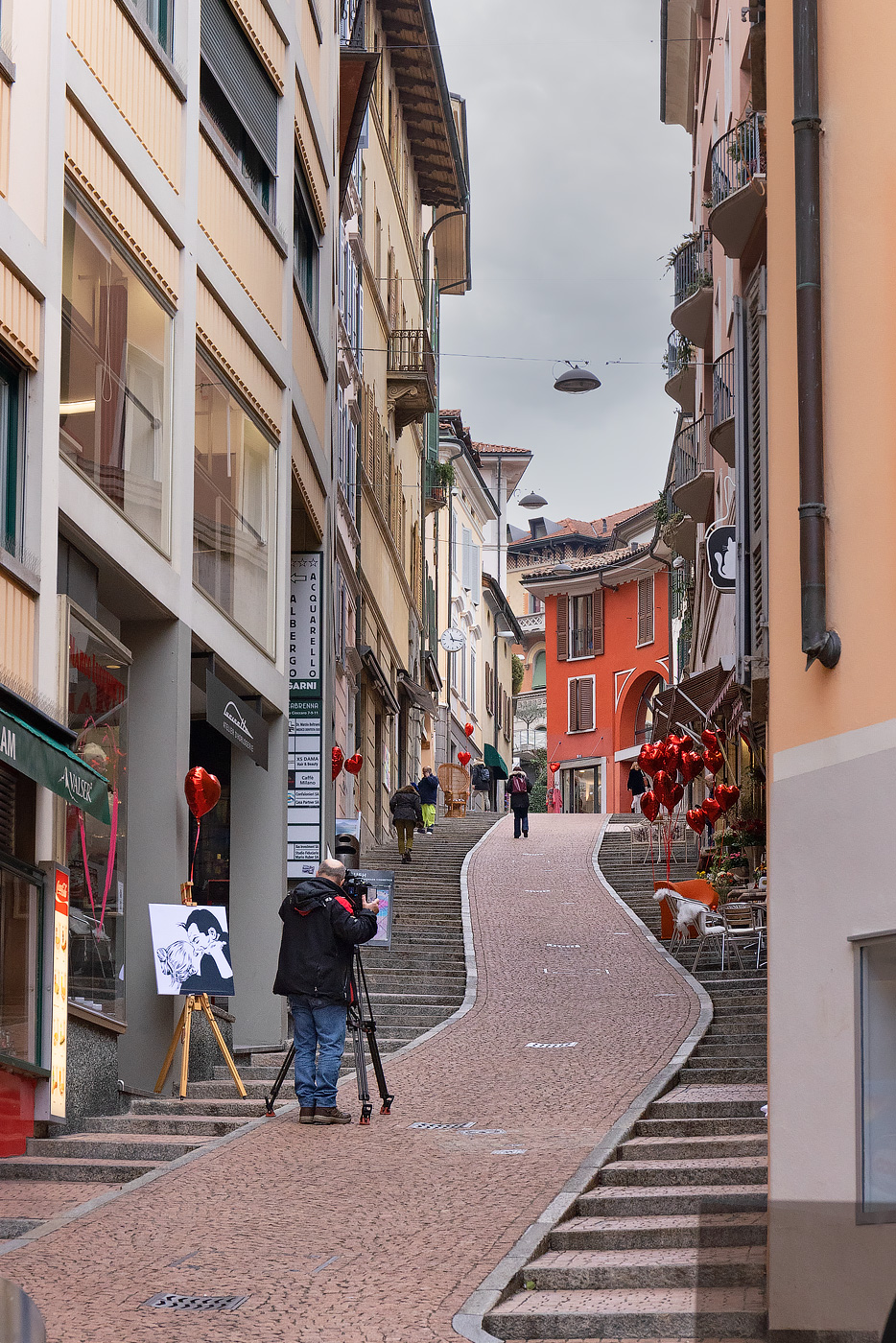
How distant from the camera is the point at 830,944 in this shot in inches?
262

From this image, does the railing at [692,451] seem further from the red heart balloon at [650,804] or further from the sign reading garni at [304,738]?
the sign reading garni at [304,738]

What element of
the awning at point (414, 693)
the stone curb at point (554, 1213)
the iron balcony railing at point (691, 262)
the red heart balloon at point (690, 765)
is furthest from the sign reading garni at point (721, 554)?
the awning at point (414, 693)

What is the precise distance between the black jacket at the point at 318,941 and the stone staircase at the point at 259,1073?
110 cm

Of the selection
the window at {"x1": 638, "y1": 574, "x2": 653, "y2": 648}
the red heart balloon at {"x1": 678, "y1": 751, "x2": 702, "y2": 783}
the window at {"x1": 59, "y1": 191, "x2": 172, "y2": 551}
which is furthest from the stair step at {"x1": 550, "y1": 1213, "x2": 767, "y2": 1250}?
the window at {"x1": 638, "y1": 574, "x2": 653, "y2": 648}

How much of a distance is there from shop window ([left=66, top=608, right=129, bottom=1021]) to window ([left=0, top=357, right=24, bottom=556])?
925 mm

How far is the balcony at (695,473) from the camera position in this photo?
3095 centimetres

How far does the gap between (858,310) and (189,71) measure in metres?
9.58

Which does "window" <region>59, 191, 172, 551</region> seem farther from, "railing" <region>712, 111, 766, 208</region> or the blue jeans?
"railing" <region>712, 111, 766, 208</region>

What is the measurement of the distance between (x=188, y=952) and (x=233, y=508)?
470cm

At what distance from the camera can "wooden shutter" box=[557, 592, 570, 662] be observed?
6378 cm

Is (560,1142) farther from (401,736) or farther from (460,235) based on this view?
(460,235)

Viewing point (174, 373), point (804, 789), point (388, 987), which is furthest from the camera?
point (388, 987)

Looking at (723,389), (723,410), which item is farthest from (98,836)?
(723,410)

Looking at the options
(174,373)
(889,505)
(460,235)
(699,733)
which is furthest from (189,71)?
(460,235)
